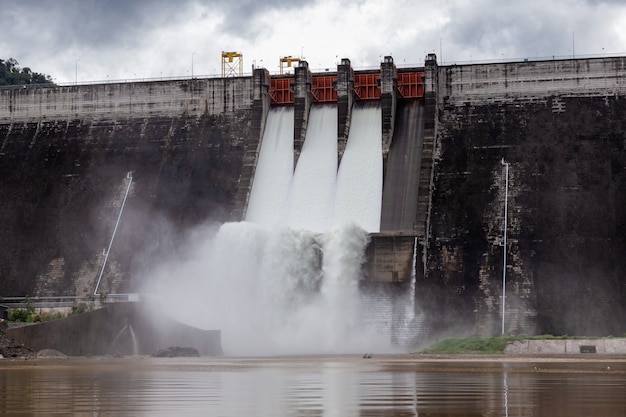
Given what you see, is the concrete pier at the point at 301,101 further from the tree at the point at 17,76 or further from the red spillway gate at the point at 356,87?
the tree at the point at 17,76

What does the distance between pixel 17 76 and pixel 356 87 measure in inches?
2022

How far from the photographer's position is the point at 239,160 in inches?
2302

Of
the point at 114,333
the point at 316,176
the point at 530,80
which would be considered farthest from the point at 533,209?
the point at 114,333

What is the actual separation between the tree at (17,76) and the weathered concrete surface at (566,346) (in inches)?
2696

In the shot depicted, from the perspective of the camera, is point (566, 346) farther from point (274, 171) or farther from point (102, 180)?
point (102, 180)

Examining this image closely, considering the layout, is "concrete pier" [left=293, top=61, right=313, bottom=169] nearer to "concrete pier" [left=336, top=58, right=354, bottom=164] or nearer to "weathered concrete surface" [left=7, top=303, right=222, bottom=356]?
"concrete pier" [left=336, top=58, right=354, bottom=164]

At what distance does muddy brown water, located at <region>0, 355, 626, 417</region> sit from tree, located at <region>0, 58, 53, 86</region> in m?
71.2

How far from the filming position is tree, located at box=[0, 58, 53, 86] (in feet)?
323

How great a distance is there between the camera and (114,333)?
43.0 metres

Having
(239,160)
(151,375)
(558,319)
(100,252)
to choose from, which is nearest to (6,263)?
(100,252)

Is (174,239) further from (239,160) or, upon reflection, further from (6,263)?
(6,263)

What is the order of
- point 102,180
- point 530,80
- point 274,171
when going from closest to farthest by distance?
1. point 530,80
2. point 274,171
3. point 102,180

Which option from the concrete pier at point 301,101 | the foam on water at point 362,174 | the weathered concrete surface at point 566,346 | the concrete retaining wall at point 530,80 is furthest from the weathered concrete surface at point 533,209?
the concrete pier at point 301,101

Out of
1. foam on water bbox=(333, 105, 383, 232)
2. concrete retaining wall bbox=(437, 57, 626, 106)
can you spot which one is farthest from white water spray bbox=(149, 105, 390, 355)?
concrete retaining wall bbox=(437, 57, 626, 106)
